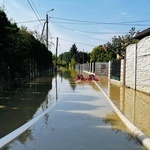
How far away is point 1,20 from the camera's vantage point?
682 inches

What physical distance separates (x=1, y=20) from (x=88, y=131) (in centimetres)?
1124

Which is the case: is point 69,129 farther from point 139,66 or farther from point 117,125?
point 139,66

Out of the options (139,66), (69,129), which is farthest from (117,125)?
(139,66)

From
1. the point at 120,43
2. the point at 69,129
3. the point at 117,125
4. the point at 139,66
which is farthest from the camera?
the point at 120,43

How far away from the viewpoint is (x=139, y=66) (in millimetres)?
18922

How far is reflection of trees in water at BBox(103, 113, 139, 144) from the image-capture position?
7464mm

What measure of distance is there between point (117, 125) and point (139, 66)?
419 inches

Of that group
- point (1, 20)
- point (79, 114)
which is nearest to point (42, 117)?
point (79, 114)

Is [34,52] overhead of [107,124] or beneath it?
overhead

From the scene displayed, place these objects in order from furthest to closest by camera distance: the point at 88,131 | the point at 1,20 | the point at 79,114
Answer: the point at 1,20
the point at 79,114
the point at 88,131

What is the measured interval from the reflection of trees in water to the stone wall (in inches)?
271

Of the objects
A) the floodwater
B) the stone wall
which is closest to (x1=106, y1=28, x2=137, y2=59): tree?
the stone wall

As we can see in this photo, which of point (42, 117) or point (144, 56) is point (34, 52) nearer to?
point (144, 56)

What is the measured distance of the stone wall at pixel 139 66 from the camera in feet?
55.8
